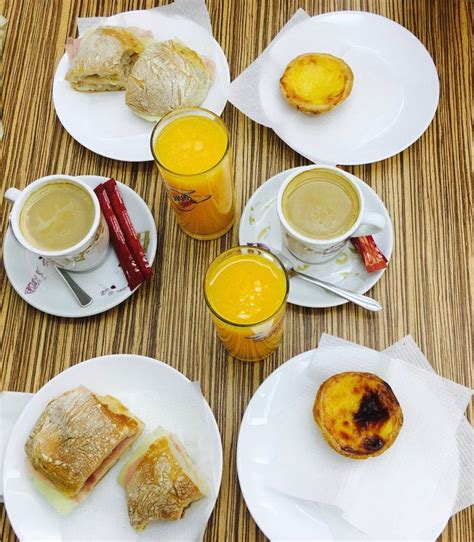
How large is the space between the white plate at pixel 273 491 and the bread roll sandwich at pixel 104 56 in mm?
778

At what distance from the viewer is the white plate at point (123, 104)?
1434 millimetres

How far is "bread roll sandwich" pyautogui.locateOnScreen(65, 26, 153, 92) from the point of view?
4.74 ft

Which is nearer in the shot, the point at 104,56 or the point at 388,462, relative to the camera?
the point at 388,462

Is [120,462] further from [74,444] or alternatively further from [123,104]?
[123,104]

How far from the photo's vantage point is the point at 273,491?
1.15 meters

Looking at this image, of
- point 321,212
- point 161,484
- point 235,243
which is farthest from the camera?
point 235,243

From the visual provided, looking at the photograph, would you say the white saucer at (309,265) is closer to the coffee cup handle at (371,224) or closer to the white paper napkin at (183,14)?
the coffee cup handle at (371,224)

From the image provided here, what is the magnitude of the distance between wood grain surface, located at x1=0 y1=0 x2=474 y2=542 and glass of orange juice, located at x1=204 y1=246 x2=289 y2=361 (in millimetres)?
164

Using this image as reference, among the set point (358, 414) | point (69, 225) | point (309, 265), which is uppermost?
point (69, 225)

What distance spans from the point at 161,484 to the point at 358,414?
14.5 inches

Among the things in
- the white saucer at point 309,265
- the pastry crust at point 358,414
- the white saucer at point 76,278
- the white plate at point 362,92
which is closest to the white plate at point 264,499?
the pastry crust at point 358,414

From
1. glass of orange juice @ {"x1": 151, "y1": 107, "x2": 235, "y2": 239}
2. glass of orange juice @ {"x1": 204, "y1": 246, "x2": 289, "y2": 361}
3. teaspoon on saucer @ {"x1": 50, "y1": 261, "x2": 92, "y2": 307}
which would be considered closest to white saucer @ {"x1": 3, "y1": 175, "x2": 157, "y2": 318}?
teaspoon on saucer @ {"x1": 50, "y1": 261, "x2": 92, "y2": 307}

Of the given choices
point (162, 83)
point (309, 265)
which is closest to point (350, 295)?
point (309, 265)

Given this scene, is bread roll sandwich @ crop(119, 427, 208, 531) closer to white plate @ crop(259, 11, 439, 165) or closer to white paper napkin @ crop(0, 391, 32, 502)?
white paper napkin @ crop(0, 391, 32, 502)
